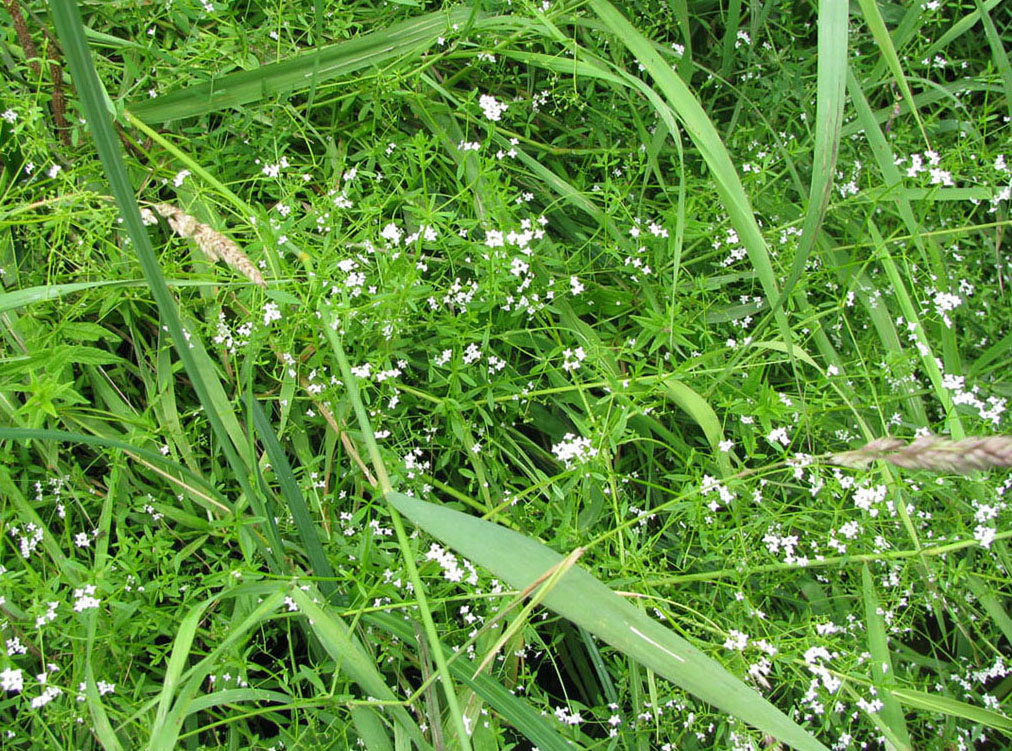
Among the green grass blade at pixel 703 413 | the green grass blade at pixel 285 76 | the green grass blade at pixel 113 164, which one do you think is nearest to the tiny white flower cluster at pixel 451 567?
the green grass blade at pixel 113 164

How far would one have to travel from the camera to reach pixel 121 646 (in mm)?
1659

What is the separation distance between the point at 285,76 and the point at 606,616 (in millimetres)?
1608

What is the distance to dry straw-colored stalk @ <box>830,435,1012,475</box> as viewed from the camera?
93 centimetres

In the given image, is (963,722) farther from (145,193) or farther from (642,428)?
(145,193)

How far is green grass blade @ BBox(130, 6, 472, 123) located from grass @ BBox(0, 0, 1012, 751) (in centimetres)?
1

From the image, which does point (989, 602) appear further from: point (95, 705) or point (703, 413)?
point (95, 705)

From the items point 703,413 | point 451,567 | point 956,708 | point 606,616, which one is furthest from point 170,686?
point 956,708

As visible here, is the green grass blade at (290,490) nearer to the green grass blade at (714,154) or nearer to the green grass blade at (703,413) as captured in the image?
the green grass blade at (703,413)

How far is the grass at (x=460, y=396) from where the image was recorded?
63.8 inches

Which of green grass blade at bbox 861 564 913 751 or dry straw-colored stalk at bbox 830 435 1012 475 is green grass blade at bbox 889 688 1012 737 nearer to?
green grass blade at bbox 861 564 913 751

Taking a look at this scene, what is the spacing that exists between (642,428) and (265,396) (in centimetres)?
97

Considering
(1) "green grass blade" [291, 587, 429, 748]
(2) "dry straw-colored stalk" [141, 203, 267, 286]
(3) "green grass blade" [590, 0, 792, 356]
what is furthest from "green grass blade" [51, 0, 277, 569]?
(3) "green grass blade" [590, 0, 792, 356]

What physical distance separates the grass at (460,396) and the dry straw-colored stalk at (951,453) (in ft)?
1.53

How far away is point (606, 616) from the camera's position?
49.9 inches
